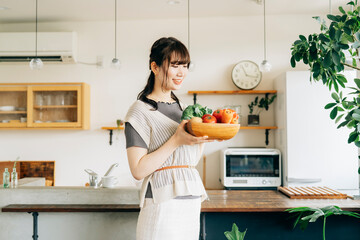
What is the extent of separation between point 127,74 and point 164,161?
3.28m

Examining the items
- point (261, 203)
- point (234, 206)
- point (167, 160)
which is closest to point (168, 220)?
point (167, 160)

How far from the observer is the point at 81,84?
158 inches

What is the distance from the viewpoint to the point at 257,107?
4.14 metres

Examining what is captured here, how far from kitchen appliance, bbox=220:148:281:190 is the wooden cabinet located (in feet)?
5.98

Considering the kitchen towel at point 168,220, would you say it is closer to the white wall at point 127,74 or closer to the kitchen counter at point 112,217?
the kitchen counter at point 112,217

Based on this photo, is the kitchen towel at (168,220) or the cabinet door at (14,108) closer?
the kitchen towel at (168,220)

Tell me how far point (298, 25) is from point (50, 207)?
355 centimetres

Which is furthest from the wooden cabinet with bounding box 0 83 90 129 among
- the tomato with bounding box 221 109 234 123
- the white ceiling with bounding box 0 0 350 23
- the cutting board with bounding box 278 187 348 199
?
the tomato with bounding box 221 109 234 123

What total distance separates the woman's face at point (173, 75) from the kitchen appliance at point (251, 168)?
2595 mm

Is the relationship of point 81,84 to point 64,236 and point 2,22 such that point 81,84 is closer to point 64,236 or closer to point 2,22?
point 2,22

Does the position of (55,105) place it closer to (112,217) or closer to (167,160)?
(112,217)

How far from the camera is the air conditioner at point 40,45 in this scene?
4121 millimetres

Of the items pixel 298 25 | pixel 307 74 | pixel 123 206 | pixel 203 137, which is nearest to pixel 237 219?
pixel 123 206

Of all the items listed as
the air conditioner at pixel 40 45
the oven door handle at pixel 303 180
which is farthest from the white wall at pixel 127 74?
the oven door handle at pixel 303 180
